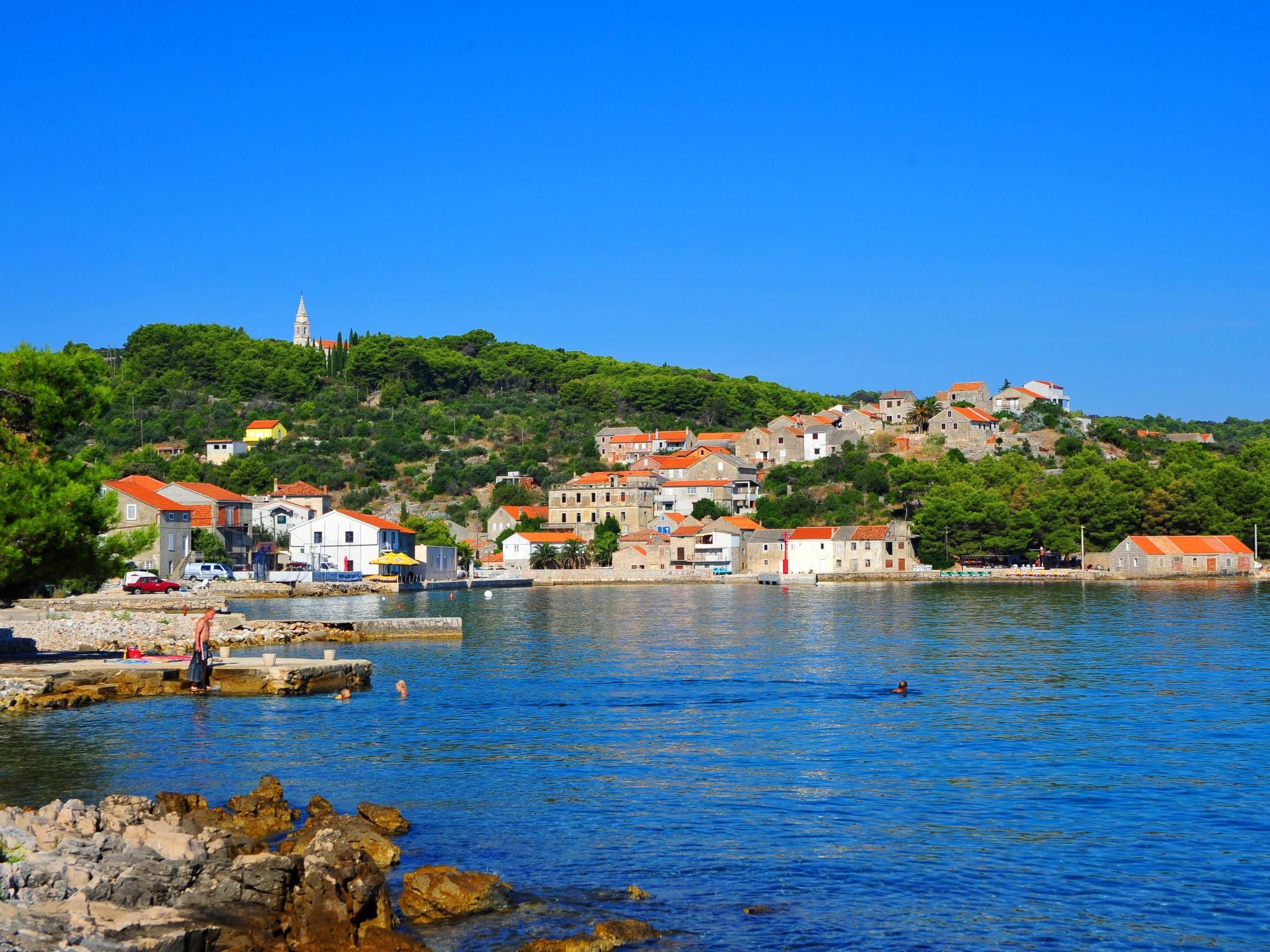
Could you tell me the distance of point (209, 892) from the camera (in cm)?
1307

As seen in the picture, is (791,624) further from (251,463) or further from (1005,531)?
(251,463)

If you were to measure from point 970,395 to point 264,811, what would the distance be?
153003mm

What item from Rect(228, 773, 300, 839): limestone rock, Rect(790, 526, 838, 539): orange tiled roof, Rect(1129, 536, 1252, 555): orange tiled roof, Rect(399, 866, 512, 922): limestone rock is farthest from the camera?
Rect(790, 526, 838, 539): orange tiled roof

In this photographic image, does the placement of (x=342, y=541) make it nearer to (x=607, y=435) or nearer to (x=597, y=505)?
(x=597, y=505)

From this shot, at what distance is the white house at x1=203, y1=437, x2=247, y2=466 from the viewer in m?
141

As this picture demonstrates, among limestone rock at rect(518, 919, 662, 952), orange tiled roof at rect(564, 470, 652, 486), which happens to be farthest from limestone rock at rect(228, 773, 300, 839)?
orange tiled roof at rect(564, 470, 652, 486)

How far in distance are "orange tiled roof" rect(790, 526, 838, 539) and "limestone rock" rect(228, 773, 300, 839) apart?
95.2m

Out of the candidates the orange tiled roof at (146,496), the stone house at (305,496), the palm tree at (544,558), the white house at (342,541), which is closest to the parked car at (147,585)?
the orange tiled roof at (146,496)

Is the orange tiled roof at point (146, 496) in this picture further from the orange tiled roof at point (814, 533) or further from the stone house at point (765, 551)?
the orange tiled roof at point (814, 533)

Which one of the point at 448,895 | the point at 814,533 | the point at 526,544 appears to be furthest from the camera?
the point at 526,544

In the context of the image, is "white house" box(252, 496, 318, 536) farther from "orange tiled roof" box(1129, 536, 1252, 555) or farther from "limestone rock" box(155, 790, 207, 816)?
"limestone rock" box(155, 790, 207, 816)

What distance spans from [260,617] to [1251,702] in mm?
42590

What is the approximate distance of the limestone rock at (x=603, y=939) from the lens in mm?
12656

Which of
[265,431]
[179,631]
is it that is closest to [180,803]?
[179,631]
